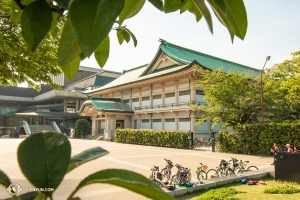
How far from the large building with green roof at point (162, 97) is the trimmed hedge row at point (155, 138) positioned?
7.08ft

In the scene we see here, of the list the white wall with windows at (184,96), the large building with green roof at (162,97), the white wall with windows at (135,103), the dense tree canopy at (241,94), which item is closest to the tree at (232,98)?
the dense tree canopy at (241,94)

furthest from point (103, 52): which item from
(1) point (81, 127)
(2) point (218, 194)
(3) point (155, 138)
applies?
(1) point (81, 127)

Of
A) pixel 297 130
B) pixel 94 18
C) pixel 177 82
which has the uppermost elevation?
pixel 177 82

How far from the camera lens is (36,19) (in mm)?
577

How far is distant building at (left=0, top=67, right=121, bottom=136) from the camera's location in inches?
1321

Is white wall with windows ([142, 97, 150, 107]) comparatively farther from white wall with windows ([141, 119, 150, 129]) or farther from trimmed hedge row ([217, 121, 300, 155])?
trimmed hedge row ([217, 121, 300, 155])

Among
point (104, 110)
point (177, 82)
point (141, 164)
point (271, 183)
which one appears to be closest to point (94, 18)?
point (271, 183)

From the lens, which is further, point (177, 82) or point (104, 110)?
point (104, 110)

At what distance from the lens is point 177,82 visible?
71.9 feet

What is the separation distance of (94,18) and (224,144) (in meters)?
16.0

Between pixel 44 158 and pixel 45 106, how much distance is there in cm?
4306

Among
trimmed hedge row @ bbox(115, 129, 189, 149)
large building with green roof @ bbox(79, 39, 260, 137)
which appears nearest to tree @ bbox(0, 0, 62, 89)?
trimmed hedge row @ bbox(115, 129, 189, 149)

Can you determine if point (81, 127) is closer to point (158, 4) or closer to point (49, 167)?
point (158, 4)

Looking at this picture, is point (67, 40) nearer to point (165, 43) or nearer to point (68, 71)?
point (68, 71)
